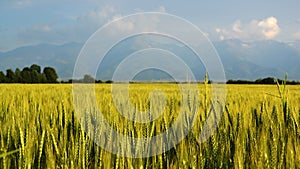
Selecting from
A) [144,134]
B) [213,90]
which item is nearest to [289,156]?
[144,134]

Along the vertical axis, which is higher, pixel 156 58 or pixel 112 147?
pixel 156 58

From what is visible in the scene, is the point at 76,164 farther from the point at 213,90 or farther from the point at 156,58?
the point at 156,58

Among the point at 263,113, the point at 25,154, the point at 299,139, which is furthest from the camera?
the point at 263,113

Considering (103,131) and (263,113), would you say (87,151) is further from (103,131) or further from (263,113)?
(263,113)

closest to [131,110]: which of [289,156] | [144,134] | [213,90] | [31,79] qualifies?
[213,90]

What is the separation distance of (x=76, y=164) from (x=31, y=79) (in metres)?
33.9

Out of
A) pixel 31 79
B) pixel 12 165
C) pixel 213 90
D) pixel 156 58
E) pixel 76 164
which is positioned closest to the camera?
pixel 76 164

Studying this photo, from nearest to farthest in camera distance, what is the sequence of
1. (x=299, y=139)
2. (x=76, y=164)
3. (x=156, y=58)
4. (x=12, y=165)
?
(x=76, y=164) < (x=12, y=165) < (x=299, y=139) < (x=156, y=58)

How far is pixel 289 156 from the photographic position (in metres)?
1.17

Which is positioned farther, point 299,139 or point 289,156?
point 299,139

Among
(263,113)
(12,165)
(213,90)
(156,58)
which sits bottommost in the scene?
(12,165)

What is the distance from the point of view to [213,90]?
1.83 meters

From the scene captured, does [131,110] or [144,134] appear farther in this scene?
[131,110]

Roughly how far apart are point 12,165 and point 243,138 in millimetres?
855
